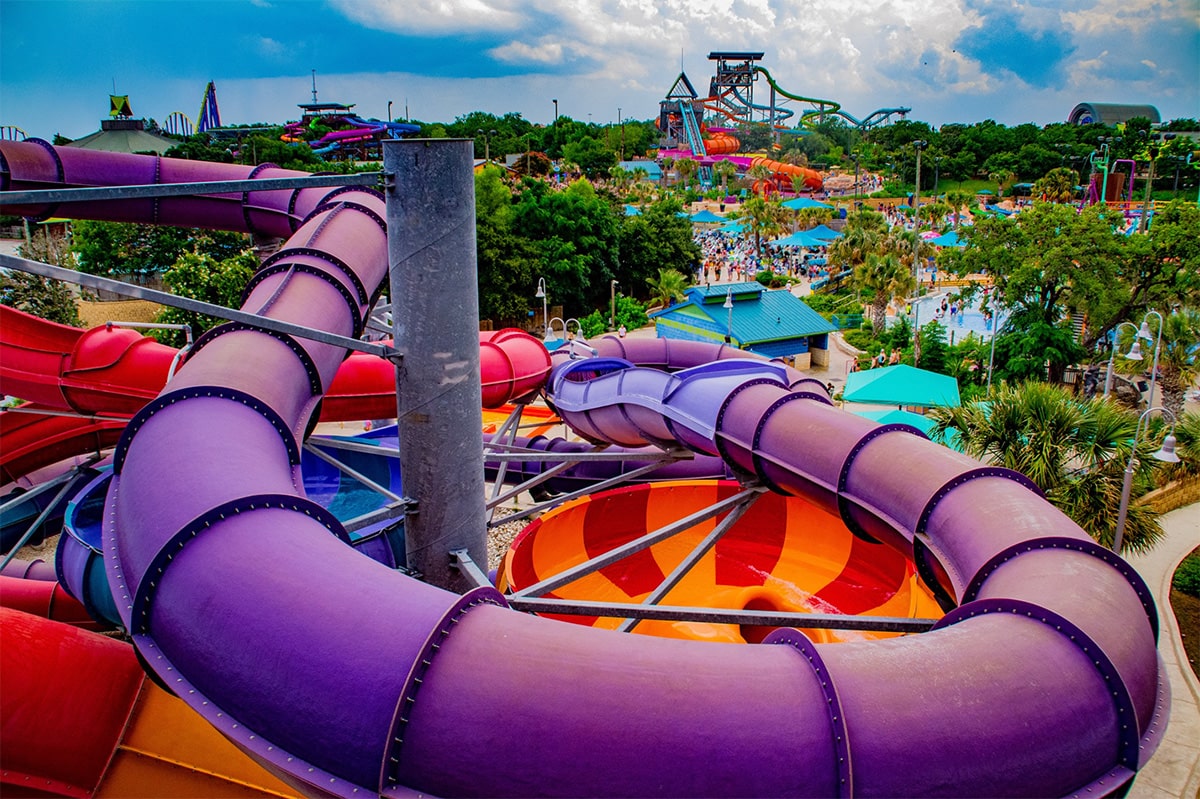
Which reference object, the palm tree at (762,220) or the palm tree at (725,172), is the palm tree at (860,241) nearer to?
the palm tree at (762,220)

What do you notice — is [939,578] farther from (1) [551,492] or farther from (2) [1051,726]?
(1) [551,492]

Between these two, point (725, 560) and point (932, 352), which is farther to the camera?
point (932, 352)

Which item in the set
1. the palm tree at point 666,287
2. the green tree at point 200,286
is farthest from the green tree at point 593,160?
the green tree at point 200,286

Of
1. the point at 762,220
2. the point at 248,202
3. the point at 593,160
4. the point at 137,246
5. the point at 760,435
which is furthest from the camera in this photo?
the point at 593,160

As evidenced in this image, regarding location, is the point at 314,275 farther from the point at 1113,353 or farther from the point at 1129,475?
the point at 1113,353

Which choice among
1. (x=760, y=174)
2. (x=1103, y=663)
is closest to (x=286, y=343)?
(x=1103, y=663)

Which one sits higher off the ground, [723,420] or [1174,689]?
[723,420]
